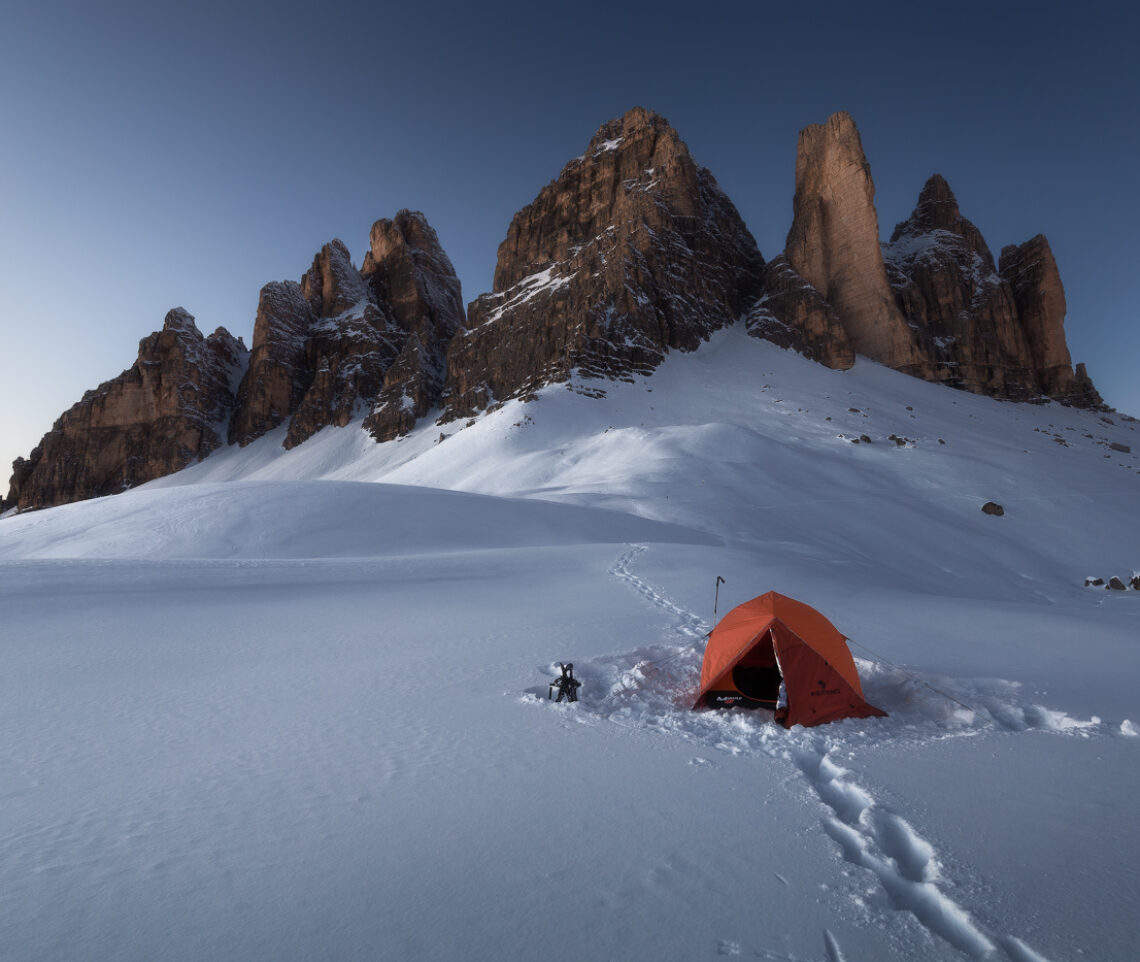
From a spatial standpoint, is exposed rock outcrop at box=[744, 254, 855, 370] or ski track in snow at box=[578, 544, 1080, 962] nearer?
ski track in snow at box=[578, 544, 1080, 962]

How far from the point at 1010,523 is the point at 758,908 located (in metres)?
34.7

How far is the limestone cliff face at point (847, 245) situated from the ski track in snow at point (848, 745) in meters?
76.2

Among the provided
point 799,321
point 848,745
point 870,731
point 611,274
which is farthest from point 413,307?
point 848,745

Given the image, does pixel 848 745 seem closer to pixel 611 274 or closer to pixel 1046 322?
pixel 611 274

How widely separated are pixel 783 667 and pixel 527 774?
3.38m

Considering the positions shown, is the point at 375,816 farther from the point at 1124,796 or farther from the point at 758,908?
the point at 1124,796

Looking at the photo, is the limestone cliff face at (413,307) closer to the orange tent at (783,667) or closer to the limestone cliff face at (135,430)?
the limestone cliff face at (135,430)

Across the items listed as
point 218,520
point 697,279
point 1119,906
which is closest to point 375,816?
point 1119,906

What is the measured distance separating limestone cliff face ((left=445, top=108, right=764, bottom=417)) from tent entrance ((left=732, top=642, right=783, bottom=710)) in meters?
51.8

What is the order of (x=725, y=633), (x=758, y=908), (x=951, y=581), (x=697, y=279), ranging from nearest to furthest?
1. (x=758, y=908)
2. (x=725, y=633)
3. (x=951, y=581)
4. (x=697, y=279)

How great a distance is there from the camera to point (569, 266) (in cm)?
7862

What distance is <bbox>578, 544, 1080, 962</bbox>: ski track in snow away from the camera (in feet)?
10.3

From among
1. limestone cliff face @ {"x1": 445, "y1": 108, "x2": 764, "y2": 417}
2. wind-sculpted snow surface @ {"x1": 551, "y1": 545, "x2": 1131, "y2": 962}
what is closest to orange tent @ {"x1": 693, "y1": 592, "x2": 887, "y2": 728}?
wind-sculpted snow surface @ {"x1": 551, "y1": 545, "x2": 1131, "y2": 962}

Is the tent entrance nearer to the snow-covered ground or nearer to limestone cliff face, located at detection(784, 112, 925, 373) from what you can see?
the snow-covered ground
